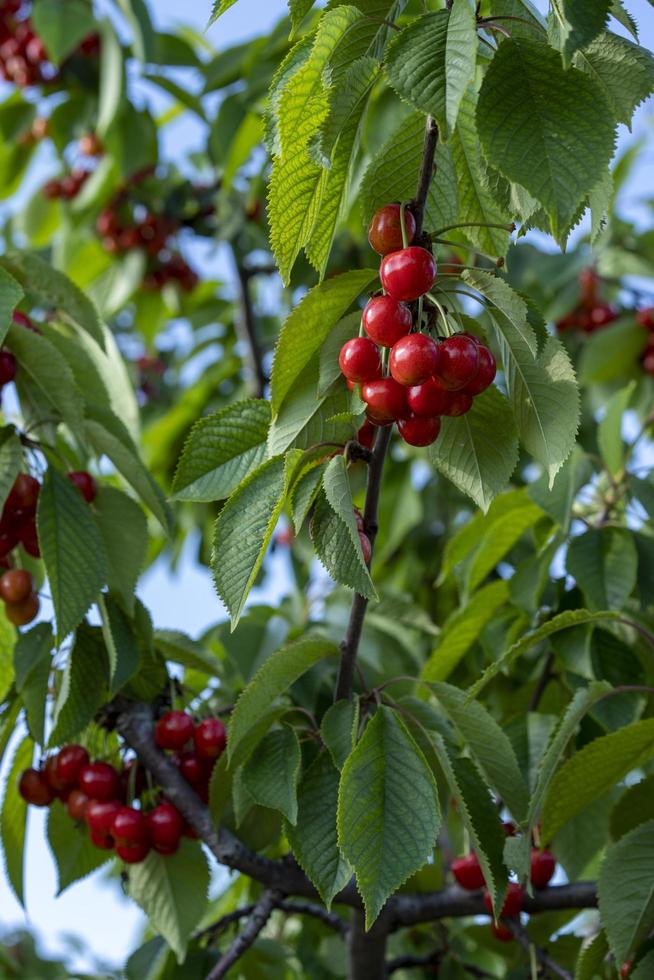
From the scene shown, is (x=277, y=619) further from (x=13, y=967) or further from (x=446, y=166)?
(x=13, y=967)

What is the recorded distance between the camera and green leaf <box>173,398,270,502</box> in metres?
1.50

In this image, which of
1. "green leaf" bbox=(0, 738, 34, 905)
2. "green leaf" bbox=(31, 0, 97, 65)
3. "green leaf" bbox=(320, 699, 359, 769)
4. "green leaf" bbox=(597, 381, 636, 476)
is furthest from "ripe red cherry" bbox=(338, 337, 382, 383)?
"green leaf" bbox=(31, 0, 97, 65)

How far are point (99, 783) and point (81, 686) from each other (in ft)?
0.57

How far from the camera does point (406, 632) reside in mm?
2896

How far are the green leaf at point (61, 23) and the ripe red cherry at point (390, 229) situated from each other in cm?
252

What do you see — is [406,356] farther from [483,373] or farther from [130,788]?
[130,788]

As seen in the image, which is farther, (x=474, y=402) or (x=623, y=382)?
(x=623, y=382)

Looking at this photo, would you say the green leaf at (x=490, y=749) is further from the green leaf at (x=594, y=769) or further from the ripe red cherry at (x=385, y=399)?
the ripe red cherry at (x=385, y=399)

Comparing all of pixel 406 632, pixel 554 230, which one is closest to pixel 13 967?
pixel 406 632

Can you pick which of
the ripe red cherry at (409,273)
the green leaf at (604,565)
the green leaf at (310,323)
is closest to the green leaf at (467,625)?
the green leaf at (604,565)

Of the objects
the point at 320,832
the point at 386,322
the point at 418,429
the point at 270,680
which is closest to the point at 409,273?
the point at 386,322

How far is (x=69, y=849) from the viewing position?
6.94 ft

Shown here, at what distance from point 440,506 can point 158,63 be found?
1743 millimetres

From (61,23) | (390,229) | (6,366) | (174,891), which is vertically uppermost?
(61,23)
